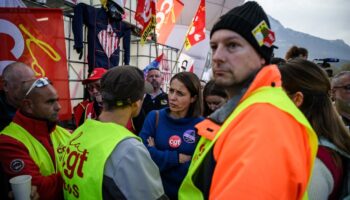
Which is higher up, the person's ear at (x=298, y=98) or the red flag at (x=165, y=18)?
the red flag at (x=165, y=18)

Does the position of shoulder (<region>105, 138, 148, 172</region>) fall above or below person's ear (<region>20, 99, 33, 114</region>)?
below

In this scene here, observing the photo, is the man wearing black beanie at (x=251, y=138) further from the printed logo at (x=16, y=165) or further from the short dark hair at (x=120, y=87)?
the printed logo at (x=16, y=165)

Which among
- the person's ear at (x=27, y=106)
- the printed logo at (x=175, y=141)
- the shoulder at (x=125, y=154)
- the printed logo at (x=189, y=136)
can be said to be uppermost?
the person's ear at (x=27, y=106)

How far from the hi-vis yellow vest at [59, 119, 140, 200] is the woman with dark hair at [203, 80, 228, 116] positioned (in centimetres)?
182

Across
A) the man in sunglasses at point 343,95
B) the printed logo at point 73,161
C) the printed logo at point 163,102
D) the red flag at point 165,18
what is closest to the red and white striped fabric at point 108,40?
the printed logo at point 163,102

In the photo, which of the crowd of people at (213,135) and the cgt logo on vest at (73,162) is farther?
the cgt logo on vest at (73,162)

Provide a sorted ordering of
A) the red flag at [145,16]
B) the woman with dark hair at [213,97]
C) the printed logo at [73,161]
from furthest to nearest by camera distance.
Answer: the red flag at [145,16] < the woman with dark hair at [213,97] < the printed logo at [73,161]

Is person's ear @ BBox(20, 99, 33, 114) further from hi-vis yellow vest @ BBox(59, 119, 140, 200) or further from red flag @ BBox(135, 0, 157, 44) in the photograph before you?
red flag @ BBox(135, 0, 157, 44)

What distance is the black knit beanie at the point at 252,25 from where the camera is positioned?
120 centimetres

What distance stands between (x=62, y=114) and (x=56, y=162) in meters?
1.28

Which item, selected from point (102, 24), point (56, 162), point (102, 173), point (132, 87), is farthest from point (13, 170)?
point (102, 24)

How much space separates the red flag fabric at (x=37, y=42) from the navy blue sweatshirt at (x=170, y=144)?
129cm

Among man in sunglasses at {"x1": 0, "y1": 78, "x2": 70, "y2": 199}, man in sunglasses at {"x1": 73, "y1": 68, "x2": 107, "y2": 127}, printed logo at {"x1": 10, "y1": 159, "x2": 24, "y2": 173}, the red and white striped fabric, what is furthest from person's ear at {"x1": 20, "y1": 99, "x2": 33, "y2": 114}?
the red and white striped fabric

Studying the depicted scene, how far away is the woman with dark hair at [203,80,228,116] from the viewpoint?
3.23 metres
